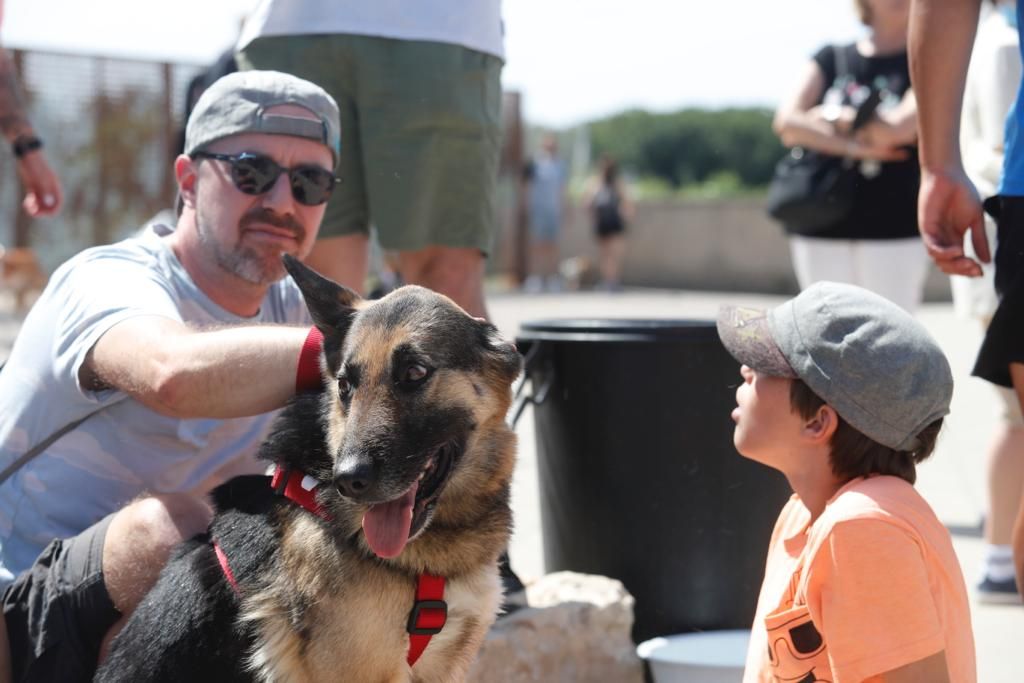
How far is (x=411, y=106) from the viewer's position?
4078mm

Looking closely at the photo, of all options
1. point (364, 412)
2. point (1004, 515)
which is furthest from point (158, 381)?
point (1004, 515)

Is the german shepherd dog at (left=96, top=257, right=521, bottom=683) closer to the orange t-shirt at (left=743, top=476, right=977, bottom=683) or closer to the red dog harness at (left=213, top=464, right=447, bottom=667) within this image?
the red dog harness at (left=213, top=464, right=447, bottom=667)

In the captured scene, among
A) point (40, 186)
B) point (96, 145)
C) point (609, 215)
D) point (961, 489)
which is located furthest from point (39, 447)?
point (609, 215)

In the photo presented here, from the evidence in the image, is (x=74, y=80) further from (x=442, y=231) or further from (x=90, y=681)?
(x=90, y=681)

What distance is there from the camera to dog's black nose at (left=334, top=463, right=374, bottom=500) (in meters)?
2.36

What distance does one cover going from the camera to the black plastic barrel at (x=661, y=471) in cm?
391

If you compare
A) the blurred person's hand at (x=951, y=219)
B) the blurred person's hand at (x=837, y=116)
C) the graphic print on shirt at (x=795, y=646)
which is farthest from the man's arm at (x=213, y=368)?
the blurred person's hand at (x=837, y=116)

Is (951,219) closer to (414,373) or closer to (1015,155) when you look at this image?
(1015,155)

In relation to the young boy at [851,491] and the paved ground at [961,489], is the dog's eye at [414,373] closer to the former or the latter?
the young boy at [851,491]

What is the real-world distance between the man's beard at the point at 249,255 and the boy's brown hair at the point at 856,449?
1.37 m

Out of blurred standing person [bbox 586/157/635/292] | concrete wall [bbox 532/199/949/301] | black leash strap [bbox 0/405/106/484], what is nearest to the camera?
black leash strap [bbox 0/405/106/484]

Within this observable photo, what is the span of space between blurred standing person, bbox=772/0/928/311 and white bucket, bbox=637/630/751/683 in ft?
7.94

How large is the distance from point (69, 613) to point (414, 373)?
1.07m

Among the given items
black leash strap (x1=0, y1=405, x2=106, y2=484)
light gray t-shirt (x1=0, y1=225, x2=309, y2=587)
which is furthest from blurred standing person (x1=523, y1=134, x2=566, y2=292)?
black leash strap (x1=0, y1=405, x2=106, y2=484)
